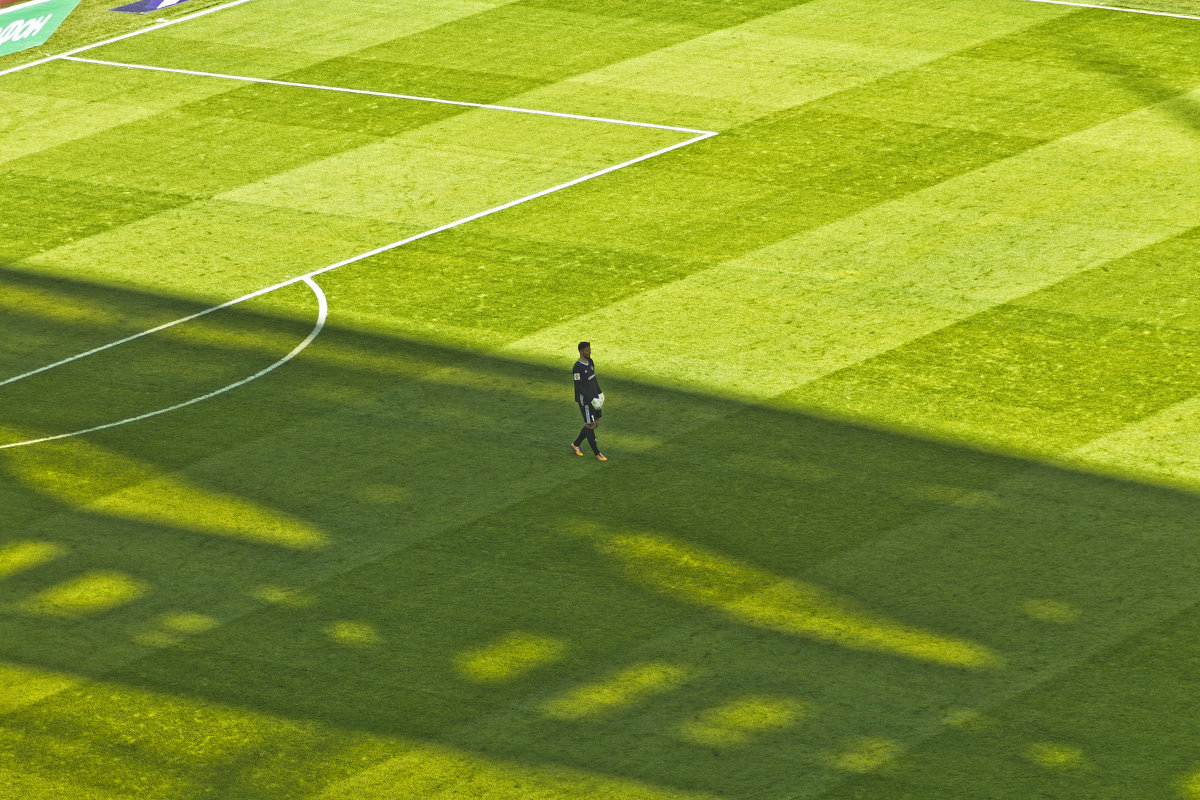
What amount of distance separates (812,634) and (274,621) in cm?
622

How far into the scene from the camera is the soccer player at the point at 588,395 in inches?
1016

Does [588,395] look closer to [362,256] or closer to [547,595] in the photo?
[547,595]

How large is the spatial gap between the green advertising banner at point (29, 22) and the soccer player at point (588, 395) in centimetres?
2979

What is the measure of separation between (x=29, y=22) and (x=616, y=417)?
98.8 ft

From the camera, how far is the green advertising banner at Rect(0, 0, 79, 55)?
50.8 m

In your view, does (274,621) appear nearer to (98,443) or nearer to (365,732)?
(365,732)

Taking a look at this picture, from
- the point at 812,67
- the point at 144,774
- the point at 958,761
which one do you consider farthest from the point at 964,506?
the point at 812,67

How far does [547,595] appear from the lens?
75.0 feet

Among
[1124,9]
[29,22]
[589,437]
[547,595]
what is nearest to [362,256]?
[589,437]

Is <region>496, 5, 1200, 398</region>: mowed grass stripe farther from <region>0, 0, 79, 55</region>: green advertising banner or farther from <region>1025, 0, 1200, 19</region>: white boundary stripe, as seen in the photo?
<region>0, 0, 79, 55</region>: green advertising banner

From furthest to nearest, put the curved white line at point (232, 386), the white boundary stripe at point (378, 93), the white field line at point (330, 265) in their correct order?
1. the white boundary stripe at point (378, 93)
2. the white field line at point (330, 265)
3. the curved white line at point (232, 386)

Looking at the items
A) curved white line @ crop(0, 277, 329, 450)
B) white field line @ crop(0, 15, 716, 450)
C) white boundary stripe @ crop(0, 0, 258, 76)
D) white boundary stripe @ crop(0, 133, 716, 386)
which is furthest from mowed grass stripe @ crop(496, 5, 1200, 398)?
white boundary stripe @ crop(0, 0, 258, 76)

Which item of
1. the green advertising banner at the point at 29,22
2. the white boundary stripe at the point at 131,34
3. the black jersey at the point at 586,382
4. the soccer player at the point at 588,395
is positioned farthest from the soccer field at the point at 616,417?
the green advertising banner at the point at 29,22

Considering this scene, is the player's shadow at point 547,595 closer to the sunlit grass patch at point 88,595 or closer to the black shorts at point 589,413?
the sunlit grass patch at point 88,595
